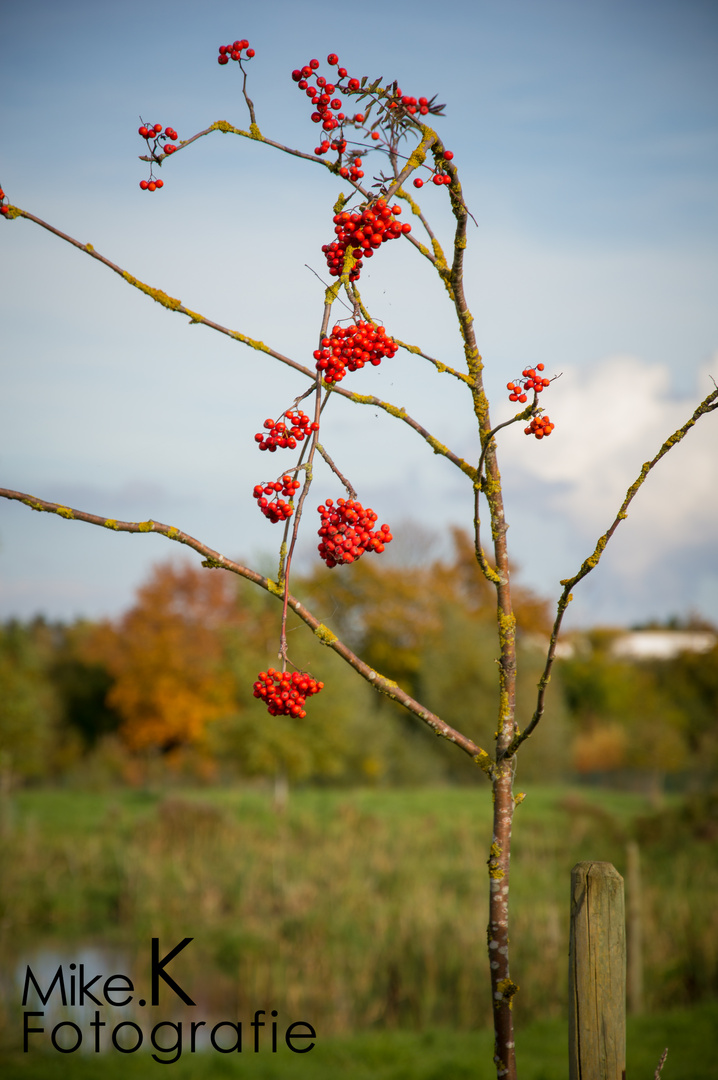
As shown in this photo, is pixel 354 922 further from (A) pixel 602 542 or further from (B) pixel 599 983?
(A) pixel 602 542

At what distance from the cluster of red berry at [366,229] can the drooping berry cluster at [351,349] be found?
92mm

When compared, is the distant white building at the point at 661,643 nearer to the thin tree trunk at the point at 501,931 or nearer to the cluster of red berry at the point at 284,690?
the thin tree trunk at the point at 501,931

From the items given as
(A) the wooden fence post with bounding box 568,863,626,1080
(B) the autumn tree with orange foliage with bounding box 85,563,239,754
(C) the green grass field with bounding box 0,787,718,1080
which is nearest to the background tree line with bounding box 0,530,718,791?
(B) the autumn tree with orange foliage with bounding box 85,563,239,754

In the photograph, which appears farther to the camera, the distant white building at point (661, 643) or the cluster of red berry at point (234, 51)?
the distant white building at point (661, 643)

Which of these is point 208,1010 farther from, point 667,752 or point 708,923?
point 667,752

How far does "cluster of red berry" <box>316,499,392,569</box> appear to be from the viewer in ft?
4.37

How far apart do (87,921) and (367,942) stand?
165 inches

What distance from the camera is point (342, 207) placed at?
1.31m

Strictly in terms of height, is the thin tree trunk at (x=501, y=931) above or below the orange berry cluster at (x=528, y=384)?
below

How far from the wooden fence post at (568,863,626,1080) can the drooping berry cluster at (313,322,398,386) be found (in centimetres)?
93

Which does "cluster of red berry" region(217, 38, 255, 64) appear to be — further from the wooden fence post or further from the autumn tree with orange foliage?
the autumn tree with orange foliage

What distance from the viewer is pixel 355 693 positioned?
20203 millimetres

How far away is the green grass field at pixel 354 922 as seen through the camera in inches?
259

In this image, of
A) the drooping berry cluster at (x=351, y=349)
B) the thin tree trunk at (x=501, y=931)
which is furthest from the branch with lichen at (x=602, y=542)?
the drooping berry cluster at (x=351, y=349)
